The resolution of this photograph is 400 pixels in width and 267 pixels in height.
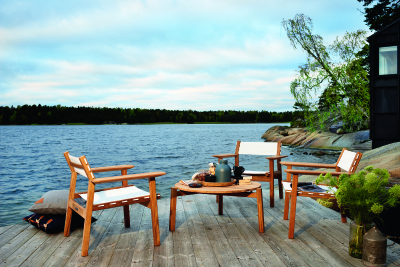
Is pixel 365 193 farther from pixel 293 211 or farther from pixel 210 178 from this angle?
pixel 210 178

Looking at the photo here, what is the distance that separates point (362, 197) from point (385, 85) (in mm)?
7821

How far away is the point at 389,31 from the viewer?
8398mm

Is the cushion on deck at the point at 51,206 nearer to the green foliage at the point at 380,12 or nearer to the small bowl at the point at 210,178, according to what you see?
the small bowl at the point at 210,178

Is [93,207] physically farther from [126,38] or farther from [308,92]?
[308,92]

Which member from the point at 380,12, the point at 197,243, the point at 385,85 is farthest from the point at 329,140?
the point at 197,243

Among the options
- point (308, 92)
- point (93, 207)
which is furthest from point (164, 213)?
point (308, 92)

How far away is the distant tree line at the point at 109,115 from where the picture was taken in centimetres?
6900

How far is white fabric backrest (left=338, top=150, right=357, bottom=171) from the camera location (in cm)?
285

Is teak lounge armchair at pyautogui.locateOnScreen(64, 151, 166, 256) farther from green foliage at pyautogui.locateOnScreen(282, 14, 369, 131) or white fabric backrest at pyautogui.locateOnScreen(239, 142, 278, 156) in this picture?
green foliage at pyautogui.locateOnScreen(282, 14, 369, 131)

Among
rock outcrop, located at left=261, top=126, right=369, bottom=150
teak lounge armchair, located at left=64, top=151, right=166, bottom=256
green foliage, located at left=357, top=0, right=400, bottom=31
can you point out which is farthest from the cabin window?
green foliage, located at left=357, top=0, right=400, bottom=31

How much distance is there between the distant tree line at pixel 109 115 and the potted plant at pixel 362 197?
6784 centimetres

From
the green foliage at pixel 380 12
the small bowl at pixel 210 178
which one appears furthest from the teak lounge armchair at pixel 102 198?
the green foliage at pixel 380 12

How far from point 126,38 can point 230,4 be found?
715 cm

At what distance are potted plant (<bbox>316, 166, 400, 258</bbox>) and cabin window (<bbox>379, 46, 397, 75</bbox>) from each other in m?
7.67
